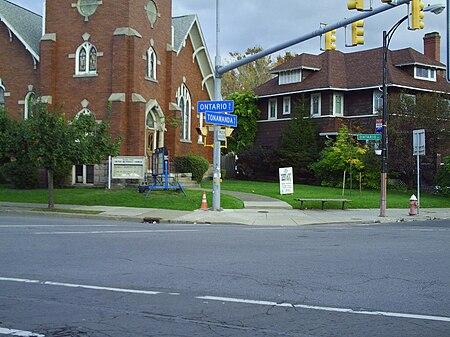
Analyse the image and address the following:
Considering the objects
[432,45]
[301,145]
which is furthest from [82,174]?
[432,45]

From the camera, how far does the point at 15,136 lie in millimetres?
21578

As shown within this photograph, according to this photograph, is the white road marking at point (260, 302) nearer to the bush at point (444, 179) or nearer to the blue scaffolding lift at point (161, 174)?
the blue scaffolding lift at point (161, 174)

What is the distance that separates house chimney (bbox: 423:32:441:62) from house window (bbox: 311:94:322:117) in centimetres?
1104

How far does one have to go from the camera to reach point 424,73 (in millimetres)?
41250

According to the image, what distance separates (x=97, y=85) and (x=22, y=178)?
20.2 ft

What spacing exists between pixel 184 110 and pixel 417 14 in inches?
921

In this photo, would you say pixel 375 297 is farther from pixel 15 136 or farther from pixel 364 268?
pixel 15 136

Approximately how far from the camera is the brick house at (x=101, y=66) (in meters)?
29.0

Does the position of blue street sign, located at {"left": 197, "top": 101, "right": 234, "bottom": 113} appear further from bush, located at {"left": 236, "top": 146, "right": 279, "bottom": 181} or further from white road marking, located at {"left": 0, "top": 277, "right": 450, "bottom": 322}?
bush, located at {"left": 236, "top": 146, "right": 279, "bottom": 181}

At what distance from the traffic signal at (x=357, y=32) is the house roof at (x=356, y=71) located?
917 inches

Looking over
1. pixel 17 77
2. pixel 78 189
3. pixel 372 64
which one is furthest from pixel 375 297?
A: pixel 372 64

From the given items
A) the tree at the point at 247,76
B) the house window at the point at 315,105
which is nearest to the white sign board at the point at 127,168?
the house window at the point at 315,105

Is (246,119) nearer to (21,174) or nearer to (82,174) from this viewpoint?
(82,174)

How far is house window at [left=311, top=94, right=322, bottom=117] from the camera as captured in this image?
41344 mm
